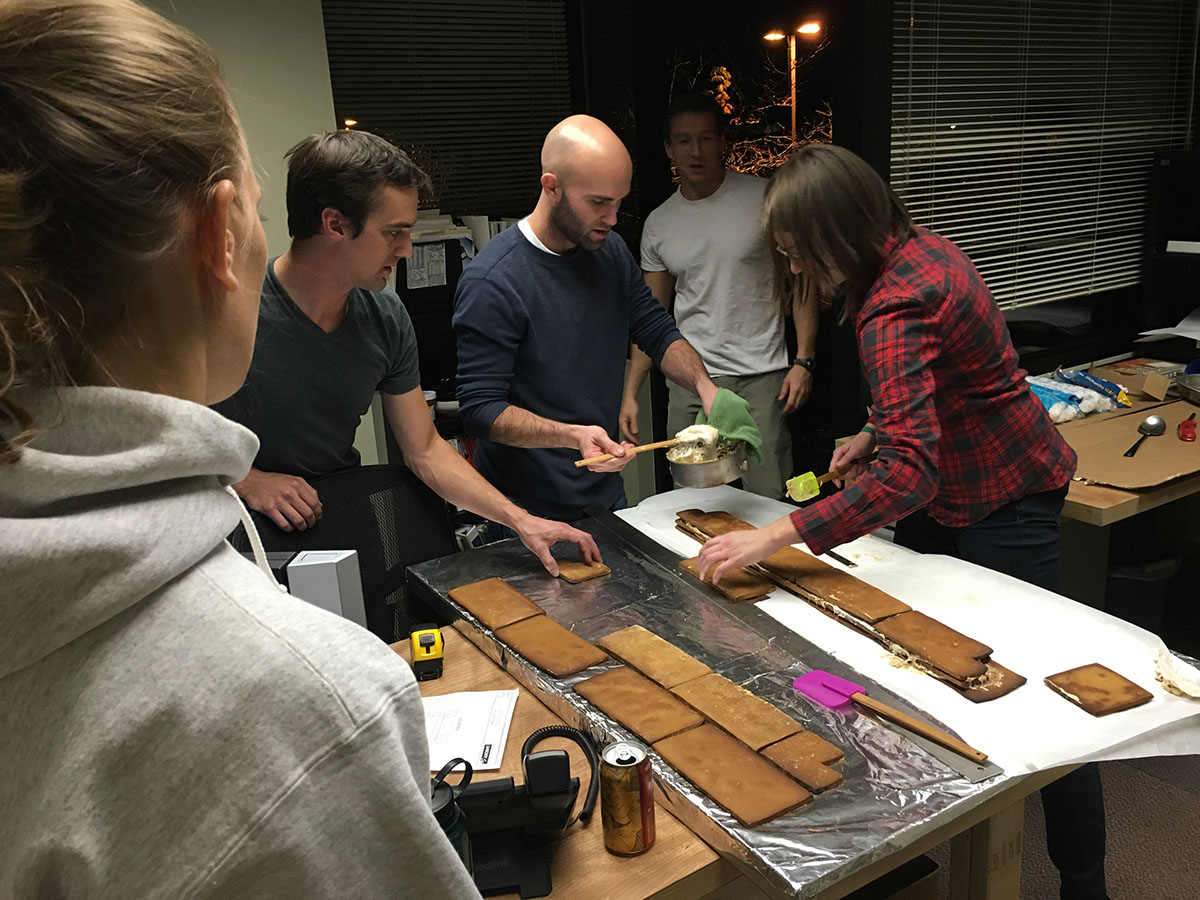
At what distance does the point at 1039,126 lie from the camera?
3.40 metres

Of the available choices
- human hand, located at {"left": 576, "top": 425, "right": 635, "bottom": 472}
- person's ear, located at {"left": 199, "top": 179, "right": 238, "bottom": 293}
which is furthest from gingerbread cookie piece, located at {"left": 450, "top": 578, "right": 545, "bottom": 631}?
person's ear, located at {"left": 199, "top": 179, "right": 238, "bottom": 293}

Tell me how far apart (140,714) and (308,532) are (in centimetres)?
148

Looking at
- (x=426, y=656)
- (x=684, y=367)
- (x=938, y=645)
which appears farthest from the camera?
(x=684, y=367)

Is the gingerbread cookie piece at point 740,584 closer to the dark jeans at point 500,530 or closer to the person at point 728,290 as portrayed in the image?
the dark jeans at point 500,530

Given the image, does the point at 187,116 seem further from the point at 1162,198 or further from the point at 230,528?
the point at 1162,198

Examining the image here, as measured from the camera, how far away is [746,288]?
3.31 meters

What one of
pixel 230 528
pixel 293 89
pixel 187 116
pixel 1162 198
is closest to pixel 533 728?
pixel 230 528

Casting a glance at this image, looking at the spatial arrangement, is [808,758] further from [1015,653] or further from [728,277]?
[728,277]

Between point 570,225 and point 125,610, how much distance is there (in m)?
1.88

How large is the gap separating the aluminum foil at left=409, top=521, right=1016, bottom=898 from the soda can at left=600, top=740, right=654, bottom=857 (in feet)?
0.24

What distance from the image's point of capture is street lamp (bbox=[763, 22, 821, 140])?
11.3 feet

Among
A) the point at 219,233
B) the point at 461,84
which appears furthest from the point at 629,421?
the point at 219,233

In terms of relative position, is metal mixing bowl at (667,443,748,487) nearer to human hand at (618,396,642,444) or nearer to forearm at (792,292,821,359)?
human hand at (618,396,642,444)

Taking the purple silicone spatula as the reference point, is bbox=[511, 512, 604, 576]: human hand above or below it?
above
